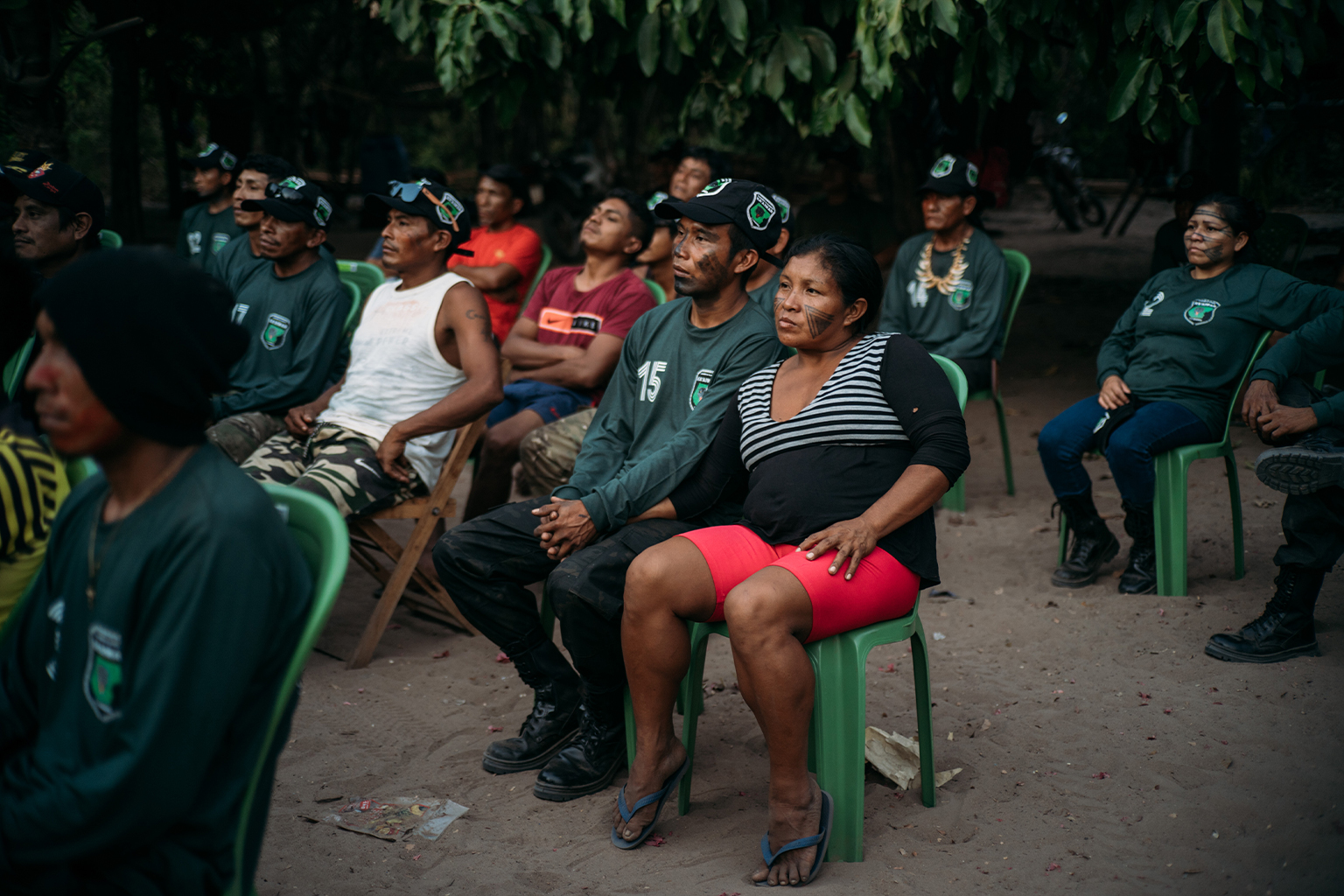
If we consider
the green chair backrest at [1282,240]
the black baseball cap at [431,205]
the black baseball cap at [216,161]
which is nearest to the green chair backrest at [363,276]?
the black baseball cap at [431,205]

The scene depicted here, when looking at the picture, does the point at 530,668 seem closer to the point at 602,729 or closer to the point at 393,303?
the point at 602,729

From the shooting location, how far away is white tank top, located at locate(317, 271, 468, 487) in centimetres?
413

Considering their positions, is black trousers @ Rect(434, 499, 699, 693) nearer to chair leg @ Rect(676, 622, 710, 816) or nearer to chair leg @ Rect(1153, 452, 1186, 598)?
chair leg @ Rect(676, 622, 710, 816)

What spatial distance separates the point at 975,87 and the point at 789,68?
3.28ft

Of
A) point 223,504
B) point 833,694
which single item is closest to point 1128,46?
point 833,694

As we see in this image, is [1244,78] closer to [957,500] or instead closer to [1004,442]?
[1004,442]

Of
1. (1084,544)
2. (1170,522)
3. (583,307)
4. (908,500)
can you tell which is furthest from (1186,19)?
(908,500)

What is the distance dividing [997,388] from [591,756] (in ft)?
10.9

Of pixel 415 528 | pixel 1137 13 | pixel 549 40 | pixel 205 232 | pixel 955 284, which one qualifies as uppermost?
pixel 549 40

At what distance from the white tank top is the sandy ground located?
0.85m

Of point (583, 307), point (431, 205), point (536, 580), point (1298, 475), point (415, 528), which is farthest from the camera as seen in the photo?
point (583, 307)

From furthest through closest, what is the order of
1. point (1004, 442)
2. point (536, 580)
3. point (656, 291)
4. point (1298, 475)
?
1. point (1004, 442)
2. point (656, 291)
3. point (1298, 475)
4. point (536, 580)

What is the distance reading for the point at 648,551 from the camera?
285 cm

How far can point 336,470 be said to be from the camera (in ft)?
12.8
